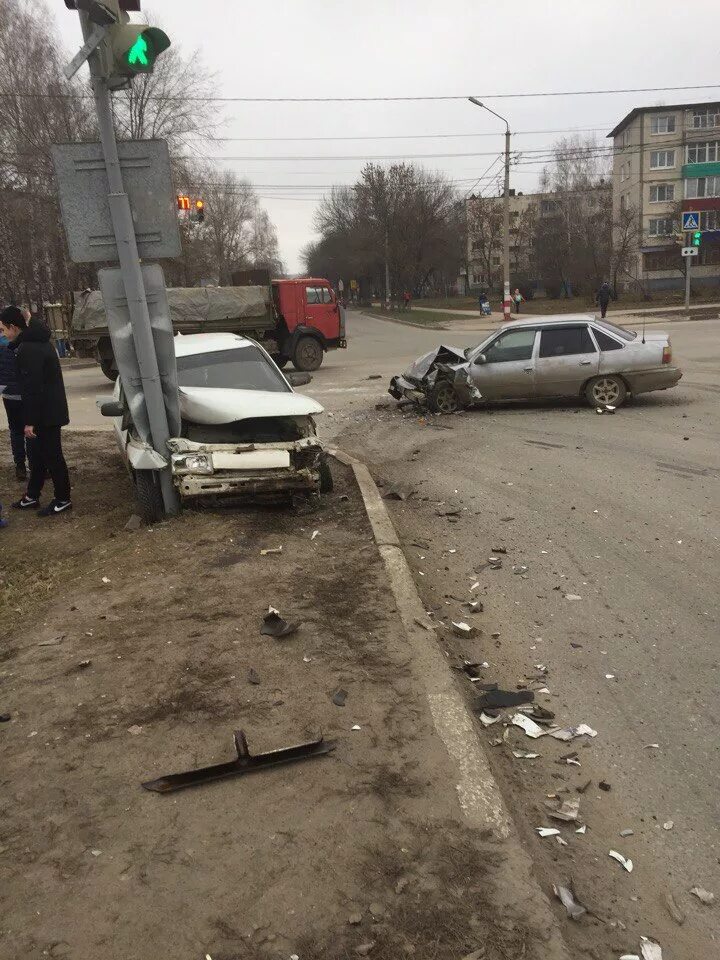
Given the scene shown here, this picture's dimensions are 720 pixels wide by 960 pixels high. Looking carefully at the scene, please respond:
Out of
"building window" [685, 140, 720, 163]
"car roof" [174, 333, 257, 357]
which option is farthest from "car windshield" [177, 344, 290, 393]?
"building window" [685, 140, 720, 163]

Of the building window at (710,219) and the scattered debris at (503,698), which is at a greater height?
the building window at (710,219)

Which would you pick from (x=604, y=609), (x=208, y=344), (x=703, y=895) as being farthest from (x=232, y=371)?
(x=703, y=895)

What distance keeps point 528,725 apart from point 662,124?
75.9 m

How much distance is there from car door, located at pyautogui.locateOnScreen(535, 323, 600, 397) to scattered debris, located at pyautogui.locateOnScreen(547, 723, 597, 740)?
30.7 ft

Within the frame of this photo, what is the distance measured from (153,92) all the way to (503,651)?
137ft

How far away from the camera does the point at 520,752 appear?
3365mm

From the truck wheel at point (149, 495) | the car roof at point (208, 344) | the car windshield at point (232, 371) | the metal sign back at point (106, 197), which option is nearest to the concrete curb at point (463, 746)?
the truck wheel at point (149, 495)

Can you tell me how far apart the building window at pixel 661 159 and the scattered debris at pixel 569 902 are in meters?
75.0

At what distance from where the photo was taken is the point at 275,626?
4.39 meters

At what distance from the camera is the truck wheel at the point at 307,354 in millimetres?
21672

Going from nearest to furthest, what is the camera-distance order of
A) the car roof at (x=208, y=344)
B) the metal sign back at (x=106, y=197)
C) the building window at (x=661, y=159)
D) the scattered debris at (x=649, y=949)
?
the scattered debris at (x=649, y=949) < the metal sign back at (x=106, y=197) < the car roof at (x=208, y=344) < the building window at (x=661, y=159)

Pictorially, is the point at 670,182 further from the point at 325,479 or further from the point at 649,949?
the point at 649,949

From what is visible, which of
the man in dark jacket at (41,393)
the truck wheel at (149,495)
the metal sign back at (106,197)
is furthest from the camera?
the man in dark jacket at (41,393)

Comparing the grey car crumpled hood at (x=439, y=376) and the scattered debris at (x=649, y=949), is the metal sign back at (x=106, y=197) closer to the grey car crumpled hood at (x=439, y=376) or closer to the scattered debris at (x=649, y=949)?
the scattered debris at (x=649, y=949)
